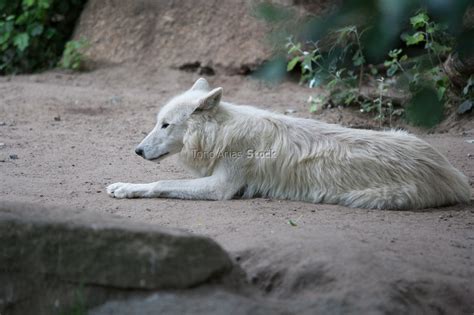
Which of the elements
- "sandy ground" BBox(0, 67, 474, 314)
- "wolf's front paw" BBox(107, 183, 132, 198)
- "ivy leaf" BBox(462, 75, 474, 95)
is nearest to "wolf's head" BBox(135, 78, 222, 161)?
"wolf's front paw" BBox(107, 183, 132, 198)

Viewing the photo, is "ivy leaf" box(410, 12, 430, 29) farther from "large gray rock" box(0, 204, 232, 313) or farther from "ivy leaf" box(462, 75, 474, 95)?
"ivy leaf" box(462, 75, 474, 95)

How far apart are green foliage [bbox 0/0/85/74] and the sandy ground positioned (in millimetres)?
2508

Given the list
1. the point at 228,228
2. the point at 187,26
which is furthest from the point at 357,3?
the point at 187,26

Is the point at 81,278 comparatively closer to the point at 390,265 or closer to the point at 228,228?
the point at 228,228

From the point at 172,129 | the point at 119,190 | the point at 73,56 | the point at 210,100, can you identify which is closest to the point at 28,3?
the point at 73,56

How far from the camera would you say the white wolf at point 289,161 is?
5660 millimetres

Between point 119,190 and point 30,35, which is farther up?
point 30,35

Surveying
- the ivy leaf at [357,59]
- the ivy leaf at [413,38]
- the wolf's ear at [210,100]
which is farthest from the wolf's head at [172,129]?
the ivy leaf at [357,59]

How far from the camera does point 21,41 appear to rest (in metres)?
11.6

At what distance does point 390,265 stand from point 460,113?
512 cm

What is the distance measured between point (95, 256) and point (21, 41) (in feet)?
28.5

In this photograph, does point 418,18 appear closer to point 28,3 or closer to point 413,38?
point 413,38

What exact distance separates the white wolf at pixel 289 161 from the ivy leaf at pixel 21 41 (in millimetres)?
6384

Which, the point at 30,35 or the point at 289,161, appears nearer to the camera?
the point at 289,161
